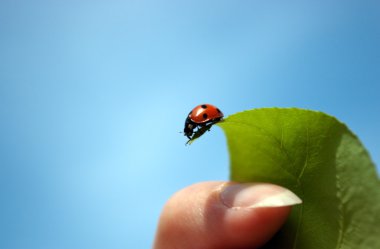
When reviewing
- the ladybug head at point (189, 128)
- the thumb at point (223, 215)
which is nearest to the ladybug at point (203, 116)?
the ladybug head at point (189, 128)

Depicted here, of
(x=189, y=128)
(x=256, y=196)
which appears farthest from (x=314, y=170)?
(x=189, y=128)

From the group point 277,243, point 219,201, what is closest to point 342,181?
point 277,243

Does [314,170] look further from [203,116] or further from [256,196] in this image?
[203,116]

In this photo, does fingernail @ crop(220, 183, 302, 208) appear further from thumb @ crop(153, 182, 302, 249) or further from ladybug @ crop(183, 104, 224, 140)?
ladybug @ crop(183, 104, 224, 140)

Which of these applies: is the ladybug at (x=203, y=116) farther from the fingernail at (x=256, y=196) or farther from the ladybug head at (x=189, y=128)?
the fingernail at (x=256, y=196)

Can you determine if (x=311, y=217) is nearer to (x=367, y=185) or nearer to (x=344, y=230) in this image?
(x=344, y=230)
